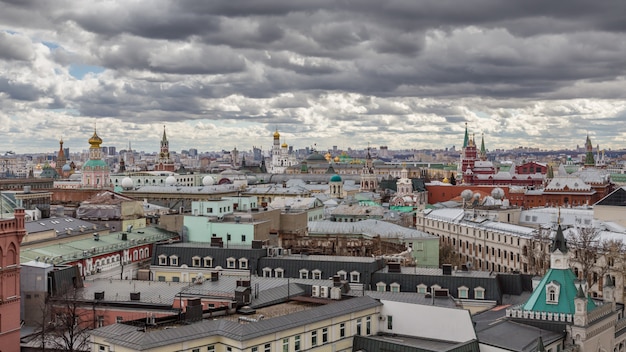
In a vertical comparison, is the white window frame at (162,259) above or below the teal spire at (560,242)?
below

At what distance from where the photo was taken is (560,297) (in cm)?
4972

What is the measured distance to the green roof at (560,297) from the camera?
4962 cm

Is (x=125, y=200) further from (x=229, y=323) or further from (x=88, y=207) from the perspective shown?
(x=229, y=323)

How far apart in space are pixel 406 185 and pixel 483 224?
58.8 meters

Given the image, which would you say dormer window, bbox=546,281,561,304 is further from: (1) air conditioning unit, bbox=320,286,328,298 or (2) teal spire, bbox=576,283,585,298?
(1) air conditioning unit, bbox=320,286,328,298

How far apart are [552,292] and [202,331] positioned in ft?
76.4

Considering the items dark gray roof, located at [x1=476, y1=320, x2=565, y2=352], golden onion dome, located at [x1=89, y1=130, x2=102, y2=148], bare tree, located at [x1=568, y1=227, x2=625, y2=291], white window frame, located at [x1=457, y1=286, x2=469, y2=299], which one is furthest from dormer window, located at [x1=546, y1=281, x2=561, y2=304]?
golden onion dome, located at [x1=89, y1=130, x2=102, y2=148]

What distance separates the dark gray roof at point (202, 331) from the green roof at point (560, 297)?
14.4 meters

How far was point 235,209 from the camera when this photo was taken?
4043 inches

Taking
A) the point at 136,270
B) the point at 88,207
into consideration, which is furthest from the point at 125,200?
the point at 136,270

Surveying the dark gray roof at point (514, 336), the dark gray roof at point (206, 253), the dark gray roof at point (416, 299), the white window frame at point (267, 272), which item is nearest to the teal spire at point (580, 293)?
the dark gray roof at point (514, 336)

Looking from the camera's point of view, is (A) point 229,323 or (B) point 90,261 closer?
(A) point 229,323

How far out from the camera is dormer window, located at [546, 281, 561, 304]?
4975 centimetres

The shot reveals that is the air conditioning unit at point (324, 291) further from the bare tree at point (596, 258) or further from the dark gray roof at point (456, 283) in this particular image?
the bare tree at point (596, 258)
